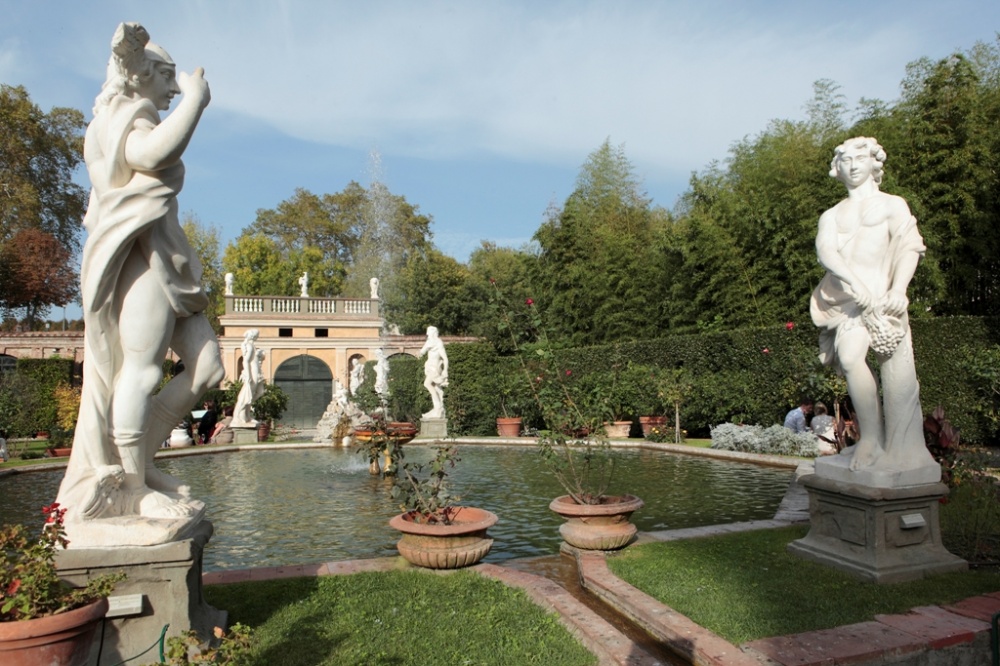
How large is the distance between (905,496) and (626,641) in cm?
215

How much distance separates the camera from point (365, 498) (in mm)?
7820

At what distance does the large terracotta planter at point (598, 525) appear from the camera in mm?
4836

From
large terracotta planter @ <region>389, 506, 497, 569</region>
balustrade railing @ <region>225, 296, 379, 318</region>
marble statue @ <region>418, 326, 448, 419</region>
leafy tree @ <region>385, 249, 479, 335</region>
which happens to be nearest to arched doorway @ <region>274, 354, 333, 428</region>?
balustrade railing @ <region>225, 296, 379, 318</region>

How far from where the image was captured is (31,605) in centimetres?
235

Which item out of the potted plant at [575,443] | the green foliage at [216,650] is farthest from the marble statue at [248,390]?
the green foliage at [216,650]

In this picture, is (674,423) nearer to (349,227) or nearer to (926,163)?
(926,163)

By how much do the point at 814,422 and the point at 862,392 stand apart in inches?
298

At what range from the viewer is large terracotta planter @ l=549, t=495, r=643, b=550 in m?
4.84

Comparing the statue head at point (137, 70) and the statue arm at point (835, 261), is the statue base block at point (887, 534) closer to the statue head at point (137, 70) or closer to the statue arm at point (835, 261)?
the statue arm at point (835, 261)

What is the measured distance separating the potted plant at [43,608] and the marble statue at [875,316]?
420 cm

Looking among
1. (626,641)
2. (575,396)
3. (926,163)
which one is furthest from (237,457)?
(926,163)

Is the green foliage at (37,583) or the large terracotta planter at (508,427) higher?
the green foliage at (37,583)

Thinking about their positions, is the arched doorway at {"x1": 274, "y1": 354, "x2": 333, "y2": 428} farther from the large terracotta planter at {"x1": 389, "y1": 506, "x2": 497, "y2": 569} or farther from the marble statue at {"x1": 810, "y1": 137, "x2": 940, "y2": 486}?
the marble statue at {"x1": 810, "y1": 137, "x2": 940, "y2": 486}

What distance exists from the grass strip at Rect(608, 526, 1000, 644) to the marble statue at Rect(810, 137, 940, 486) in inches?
24.9
